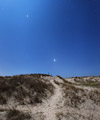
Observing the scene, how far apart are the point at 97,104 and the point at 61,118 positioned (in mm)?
6671

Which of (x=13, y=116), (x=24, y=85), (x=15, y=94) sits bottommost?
(x=13, y=116)

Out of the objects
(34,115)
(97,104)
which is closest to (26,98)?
(34,115)

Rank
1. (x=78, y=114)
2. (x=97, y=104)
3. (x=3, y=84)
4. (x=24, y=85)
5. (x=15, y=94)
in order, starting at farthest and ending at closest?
(x=24, y=85) < (x=3, y=84) < (x=15, y=94) < (x=97, y=104) < (x=78, y=114)

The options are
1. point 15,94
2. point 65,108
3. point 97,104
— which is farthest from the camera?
point 15,94

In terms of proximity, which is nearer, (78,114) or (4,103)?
(78,114)

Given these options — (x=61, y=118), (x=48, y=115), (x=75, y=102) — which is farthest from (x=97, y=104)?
(x=48, y=115)

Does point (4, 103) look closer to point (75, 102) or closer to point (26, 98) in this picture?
point (26, 98)

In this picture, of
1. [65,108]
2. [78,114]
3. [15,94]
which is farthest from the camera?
[15,94]

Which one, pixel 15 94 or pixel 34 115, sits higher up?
pixel 15 94

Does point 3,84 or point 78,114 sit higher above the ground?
point 3,84

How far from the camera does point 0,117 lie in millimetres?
8578

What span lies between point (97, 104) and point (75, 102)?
10.0 feet

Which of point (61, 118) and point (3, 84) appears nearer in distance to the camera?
point (61, 118)

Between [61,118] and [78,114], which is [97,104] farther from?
[61,118]
